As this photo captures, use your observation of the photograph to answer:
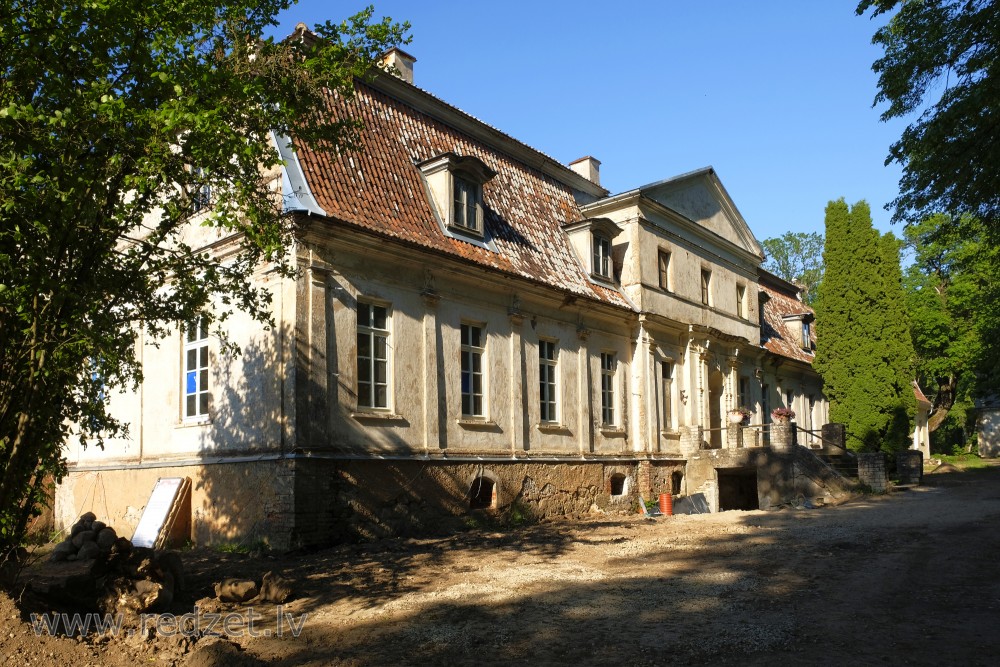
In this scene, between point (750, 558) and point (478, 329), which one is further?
point (478, 329)

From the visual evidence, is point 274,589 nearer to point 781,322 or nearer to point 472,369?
point 472,369

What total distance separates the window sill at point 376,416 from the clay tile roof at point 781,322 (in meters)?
16.7

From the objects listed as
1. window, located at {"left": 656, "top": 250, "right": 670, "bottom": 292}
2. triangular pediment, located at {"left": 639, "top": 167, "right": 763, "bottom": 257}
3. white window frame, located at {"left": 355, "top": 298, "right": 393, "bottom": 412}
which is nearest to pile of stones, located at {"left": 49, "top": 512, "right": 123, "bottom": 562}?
white window frame, located at {"left": 355, "top": 298, "right": 393, "bottom": 412}

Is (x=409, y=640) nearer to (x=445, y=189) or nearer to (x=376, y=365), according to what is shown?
(x=376, y=365)

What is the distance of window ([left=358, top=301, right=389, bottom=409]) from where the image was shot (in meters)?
13.3

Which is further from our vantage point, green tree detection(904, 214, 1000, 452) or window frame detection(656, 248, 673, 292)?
green tree detection(904, 214, 1000, 452)

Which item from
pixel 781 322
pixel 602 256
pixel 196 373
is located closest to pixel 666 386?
pixel 602 256

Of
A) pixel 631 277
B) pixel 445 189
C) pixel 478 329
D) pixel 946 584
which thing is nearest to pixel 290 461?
pixel 478 329

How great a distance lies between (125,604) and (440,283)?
26.7 ft

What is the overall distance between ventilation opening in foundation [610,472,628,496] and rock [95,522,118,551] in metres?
12.1

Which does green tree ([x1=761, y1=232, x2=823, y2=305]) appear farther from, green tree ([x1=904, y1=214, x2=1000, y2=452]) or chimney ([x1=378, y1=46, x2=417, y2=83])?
chimney ([x1=378, y1=46, x2=417, y2=83])

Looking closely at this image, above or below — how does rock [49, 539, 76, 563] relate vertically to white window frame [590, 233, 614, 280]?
below

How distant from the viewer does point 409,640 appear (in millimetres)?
7031

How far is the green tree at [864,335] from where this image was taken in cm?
2473
